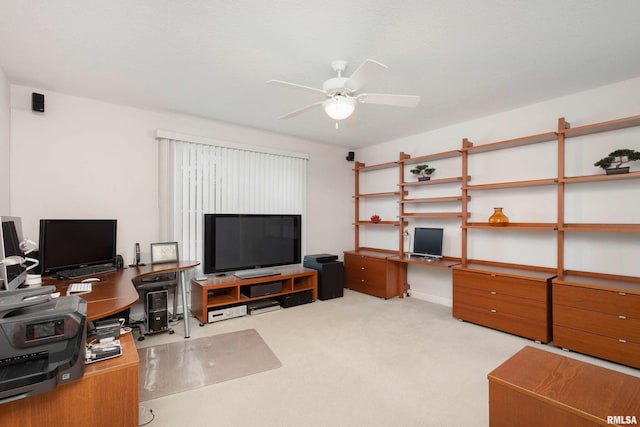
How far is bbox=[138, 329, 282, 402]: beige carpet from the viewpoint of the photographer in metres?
2.21

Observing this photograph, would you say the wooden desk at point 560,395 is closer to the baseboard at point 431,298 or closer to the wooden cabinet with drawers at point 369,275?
the baseboard at point 431,298

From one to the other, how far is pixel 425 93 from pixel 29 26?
3.24m

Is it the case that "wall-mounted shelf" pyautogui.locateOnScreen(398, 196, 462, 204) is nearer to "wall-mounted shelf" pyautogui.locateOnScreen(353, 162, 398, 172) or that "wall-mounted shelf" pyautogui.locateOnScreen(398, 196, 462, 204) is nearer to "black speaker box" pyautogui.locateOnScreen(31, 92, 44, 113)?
"wall-mounted shelf" pyautogui.locateOnScreen(353, 162, 398, 172)

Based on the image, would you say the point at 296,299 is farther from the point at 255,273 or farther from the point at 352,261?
the point at 352,261

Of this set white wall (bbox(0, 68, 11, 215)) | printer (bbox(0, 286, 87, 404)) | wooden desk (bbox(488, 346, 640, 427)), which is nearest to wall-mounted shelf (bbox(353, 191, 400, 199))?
wooden desk (bbox(488, 346, 640, 427))

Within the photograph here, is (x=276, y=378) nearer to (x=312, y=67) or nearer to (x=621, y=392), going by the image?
(x=621, y=392)

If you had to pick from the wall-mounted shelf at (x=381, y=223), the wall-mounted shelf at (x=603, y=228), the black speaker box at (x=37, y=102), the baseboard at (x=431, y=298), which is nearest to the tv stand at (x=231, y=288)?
the wall-mounted shelf at (x=381, y=223)

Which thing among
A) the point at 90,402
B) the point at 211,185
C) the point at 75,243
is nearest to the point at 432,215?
the point at 211,185

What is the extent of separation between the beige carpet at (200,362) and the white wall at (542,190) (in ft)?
9.30

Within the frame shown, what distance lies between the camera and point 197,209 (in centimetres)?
382

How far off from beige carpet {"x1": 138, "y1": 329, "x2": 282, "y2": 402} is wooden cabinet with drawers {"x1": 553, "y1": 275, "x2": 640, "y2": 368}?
2696mm

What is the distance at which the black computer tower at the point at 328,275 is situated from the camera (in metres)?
4.38

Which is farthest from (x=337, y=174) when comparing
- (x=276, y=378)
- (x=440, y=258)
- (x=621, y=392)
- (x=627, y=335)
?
(x=621, y=392)

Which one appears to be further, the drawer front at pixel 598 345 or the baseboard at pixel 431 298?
the baseboard at pixel 431 298
